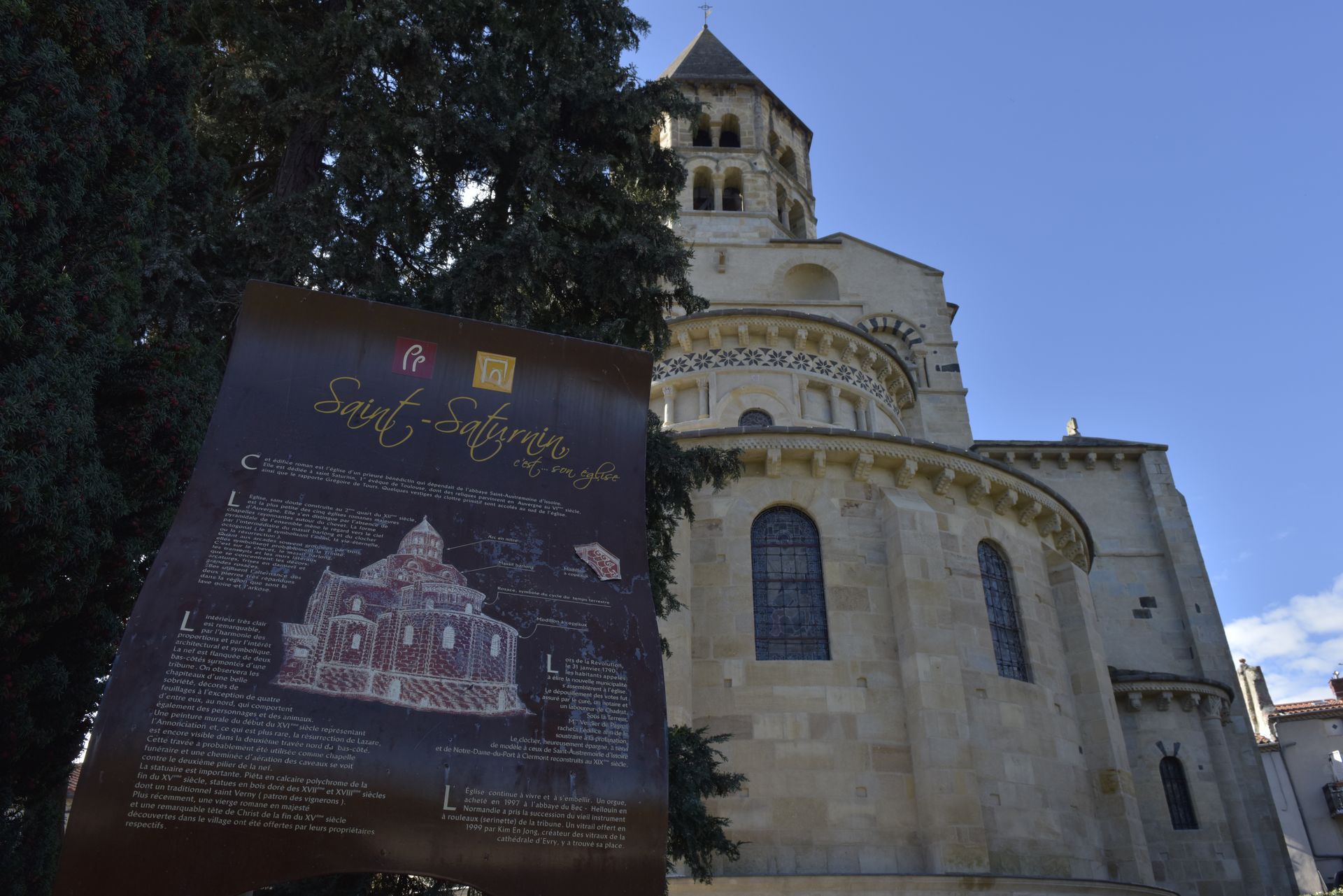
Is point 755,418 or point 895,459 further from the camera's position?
point 755,418

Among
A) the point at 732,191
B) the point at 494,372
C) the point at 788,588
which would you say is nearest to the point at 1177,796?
the point at 788,588

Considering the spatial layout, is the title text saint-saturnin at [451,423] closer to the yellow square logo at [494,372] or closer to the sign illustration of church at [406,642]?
the yellow square logo at [494,372]

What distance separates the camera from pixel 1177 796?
17.9 meters

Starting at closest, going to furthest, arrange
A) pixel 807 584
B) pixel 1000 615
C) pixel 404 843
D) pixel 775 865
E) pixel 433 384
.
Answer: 1. pixel 404 843
2. pixel 433 384
3. pixel 775 865
4. pixel 807 584
5. pixel 1000 615

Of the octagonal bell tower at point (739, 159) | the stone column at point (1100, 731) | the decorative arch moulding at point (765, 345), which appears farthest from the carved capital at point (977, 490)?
the octagonal bell tower at point (739, 159)

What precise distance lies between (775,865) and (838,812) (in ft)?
3.28

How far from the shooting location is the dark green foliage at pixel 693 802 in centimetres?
815

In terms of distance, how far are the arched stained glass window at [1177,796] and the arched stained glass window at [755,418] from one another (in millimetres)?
9783

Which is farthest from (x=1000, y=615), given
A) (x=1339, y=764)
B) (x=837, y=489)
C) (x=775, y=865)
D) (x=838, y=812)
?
(x=1339, y=764)

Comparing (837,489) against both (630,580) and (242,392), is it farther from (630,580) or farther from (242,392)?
(242,392)

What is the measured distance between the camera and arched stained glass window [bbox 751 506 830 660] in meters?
13.0

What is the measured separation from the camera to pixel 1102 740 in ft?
47.7

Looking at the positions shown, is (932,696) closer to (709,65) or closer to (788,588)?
(788,588)

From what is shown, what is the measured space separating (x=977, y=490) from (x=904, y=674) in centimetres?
344
